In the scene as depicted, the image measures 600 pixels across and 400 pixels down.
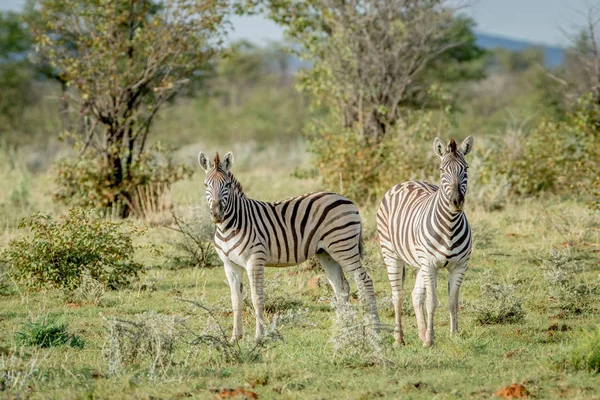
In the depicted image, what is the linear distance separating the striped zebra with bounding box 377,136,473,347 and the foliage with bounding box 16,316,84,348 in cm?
318

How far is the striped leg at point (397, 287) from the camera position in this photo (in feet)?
27.1

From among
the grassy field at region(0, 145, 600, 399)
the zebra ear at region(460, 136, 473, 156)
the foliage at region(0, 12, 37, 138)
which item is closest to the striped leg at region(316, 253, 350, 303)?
the grassy field at region(0, 145, 600, 399)

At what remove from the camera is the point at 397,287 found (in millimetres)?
8609

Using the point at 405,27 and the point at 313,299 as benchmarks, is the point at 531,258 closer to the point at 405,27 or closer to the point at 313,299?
the point at 313,299

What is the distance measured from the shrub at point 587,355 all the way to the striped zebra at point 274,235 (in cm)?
207

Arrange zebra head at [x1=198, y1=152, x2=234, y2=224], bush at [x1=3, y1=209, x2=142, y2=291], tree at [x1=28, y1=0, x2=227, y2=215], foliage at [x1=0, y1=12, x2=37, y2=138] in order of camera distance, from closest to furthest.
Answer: zebra head at [x1=198, y1=152, x2=234, y2=224]
bush at [x1=3, y1=209, x2=142, y2=291]
tree at [x1=28, y1=0, x2=227, y2=215]
foliage at [x1=0, y1=12, x2=37, y2=138]

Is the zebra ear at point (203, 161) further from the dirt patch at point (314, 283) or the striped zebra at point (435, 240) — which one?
the dirt patch at point (314, 283)

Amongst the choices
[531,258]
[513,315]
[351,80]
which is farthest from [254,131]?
[513,315]

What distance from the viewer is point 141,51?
17078 millimetres

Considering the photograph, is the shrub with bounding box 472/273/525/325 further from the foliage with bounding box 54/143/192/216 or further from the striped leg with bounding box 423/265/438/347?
the foliage with bounding box 54/143/192/216

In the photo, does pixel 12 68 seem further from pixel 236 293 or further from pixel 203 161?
→ pixel 236 293

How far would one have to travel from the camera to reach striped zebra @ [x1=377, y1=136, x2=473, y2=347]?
311 inches

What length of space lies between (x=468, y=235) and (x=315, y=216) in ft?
5.23

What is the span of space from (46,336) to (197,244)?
4598 mm
